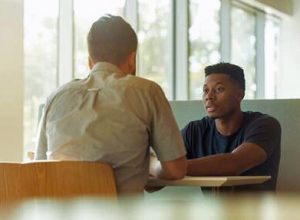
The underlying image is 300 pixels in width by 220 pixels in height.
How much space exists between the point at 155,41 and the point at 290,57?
130 inches

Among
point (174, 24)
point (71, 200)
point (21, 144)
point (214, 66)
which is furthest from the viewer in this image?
point (174, 24)

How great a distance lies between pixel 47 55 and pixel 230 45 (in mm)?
3640

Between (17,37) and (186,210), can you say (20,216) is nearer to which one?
(186,210)

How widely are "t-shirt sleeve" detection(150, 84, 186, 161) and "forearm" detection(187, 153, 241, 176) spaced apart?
361 mm

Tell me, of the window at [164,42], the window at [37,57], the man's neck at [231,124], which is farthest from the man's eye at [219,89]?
the window at [37,57]

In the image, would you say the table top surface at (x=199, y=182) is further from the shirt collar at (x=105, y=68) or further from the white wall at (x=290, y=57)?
the white wall at (x=290, y=57)

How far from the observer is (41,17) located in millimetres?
4309

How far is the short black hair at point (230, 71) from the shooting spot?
283cm

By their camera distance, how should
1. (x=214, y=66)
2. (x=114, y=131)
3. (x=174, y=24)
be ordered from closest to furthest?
(x=114, y=131), (x=214, y=66), (x=174, y=24)

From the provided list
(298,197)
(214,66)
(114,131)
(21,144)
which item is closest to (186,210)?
(298,197)

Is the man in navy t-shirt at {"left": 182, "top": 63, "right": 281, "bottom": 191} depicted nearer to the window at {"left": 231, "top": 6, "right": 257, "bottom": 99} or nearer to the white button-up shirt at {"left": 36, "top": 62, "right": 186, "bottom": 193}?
the white button-up shirt at {"left": 36, "top": 62, "right": 186, "bottom": 193}

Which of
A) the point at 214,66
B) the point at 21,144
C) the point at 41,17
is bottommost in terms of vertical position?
the point at 21,144

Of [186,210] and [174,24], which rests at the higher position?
[174,24]

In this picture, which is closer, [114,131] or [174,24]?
[114,131]
